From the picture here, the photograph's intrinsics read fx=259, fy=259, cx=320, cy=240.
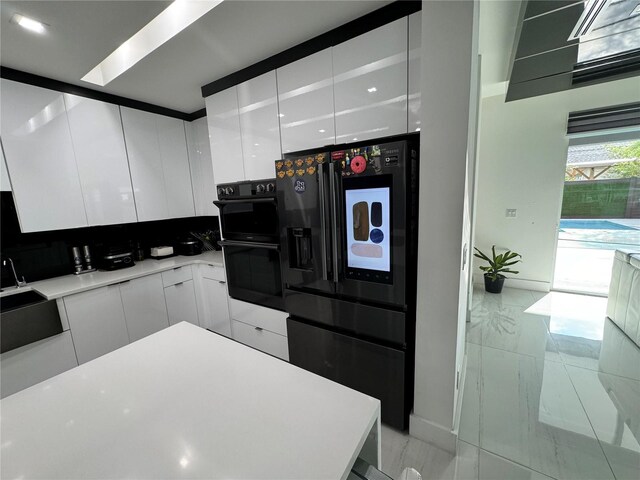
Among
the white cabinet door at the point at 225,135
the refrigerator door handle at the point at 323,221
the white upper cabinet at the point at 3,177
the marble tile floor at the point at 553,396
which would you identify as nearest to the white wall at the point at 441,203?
the marble tile floor at the point at 553,396

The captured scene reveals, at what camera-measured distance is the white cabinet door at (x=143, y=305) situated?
7.49 ft

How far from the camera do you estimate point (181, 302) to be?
270 centimetres

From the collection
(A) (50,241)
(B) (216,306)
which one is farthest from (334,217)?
(A) (50,241)

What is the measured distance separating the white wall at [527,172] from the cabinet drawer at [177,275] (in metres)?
4.08

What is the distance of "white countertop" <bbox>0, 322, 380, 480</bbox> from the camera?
54 cm

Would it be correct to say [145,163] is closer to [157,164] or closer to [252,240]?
[157,164]

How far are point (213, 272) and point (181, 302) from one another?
461 millimetres

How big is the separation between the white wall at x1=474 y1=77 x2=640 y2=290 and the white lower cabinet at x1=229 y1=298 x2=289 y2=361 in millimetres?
3455

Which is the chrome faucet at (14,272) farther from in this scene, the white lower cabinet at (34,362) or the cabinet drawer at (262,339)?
the cabinet drawer at (262,339)

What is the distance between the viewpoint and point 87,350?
2061 millimetres

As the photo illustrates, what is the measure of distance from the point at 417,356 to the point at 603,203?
13.2 feet

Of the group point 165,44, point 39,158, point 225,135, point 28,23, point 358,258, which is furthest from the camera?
point 225,135

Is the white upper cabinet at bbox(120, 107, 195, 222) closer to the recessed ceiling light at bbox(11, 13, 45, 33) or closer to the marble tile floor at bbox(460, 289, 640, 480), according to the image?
the recessed ceiling light at bbox(11, 13, 45, 33)

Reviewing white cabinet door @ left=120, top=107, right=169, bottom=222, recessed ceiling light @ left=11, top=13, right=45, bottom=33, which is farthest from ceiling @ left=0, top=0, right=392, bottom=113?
white cabinet door @ left=120, top=107, right=169, bottom=222
